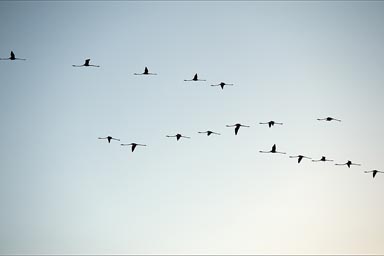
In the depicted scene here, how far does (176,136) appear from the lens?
99438mm

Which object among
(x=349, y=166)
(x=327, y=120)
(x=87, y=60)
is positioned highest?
(x=87, y=60)

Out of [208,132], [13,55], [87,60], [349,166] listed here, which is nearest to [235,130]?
[208,132]

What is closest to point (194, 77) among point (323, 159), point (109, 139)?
point (109, 139)

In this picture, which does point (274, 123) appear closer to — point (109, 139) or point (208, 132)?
point (208, 132)

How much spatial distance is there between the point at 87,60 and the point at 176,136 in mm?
16061

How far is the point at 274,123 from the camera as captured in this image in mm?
99500

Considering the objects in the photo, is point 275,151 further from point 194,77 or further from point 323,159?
point 194,77

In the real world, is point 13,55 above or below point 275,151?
above

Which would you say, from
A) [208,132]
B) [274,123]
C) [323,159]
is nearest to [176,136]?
[208,132]

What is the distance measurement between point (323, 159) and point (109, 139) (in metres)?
29.6

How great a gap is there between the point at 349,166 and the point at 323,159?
14.5ft

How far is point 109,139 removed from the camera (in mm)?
102000

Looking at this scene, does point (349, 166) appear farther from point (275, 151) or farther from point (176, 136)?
point (176, 136)

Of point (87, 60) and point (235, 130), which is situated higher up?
point (87, 60)
